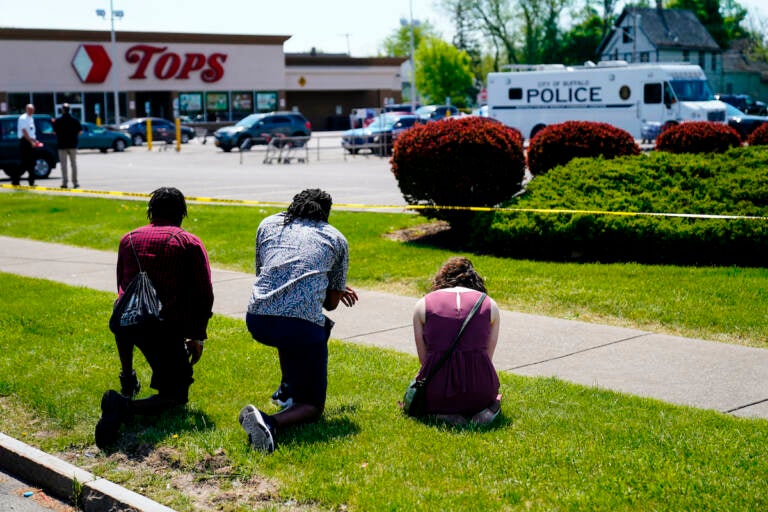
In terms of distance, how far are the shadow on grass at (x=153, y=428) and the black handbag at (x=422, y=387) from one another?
1.15m

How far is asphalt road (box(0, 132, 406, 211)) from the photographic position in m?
21.1

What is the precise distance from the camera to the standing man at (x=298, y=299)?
18.0ft

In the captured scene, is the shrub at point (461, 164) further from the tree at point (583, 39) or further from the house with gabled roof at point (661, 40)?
the tree at point (583, 39)

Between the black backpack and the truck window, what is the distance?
1225 inches

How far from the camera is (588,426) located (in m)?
5.49

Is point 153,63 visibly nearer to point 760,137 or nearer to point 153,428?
A: point 760,137

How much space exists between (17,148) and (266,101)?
150ft

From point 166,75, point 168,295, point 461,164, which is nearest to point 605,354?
point 168,295

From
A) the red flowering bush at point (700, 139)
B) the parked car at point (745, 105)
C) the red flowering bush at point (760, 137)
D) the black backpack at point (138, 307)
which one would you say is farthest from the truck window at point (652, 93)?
the black backpack at point (138, 307)

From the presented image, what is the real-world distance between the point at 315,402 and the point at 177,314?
97 centimetres

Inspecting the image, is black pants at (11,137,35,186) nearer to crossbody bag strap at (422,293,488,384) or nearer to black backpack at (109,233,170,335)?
black backpack at (109,233,170,335)

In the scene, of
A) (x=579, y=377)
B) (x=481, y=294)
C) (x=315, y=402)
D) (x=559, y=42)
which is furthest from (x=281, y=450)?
(x=559, y=42)

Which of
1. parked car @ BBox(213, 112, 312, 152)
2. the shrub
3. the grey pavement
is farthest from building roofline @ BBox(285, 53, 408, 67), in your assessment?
the grey pavement

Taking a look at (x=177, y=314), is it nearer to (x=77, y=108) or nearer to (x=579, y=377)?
(x=579, y=377)
